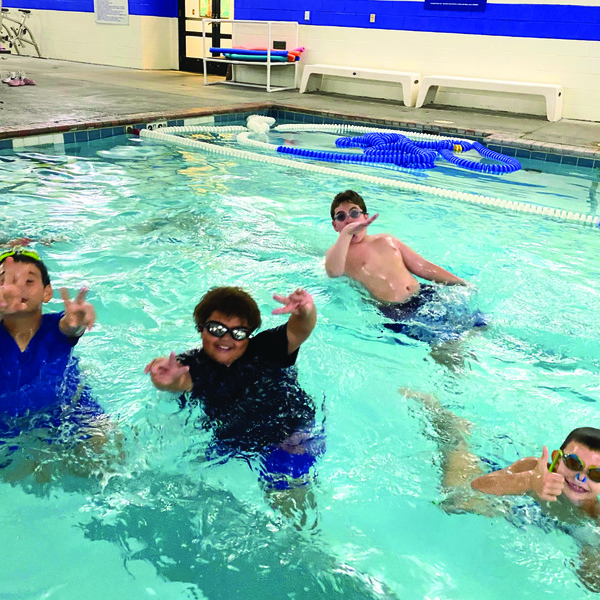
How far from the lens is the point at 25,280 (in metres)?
2.39

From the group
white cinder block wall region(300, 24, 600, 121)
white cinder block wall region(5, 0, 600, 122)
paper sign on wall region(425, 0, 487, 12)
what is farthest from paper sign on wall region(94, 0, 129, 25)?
paper sign on wall region(425, 0, 487, 12)

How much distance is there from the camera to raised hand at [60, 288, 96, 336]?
94.0 inches

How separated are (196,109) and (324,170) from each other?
159 inches

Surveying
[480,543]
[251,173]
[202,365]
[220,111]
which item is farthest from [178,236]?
[220,111]

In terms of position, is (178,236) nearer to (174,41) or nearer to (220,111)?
(220,111)

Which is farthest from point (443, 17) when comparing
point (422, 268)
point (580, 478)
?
point (580, 478)

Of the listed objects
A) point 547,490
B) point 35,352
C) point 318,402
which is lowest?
point 318,402

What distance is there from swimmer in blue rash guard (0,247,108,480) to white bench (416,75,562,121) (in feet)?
37.4

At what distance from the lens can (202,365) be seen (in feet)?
7.77

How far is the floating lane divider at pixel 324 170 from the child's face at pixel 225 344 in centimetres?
561

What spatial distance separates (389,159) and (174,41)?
1303cm

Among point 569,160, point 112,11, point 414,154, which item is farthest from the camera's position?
point 112,11

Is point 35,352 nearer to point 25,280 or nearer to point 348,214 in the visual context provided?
point 25,280

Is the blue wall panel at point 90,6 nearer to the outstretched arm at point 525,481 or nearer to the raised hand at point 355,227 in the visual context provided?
the raised hand at point 355,227
